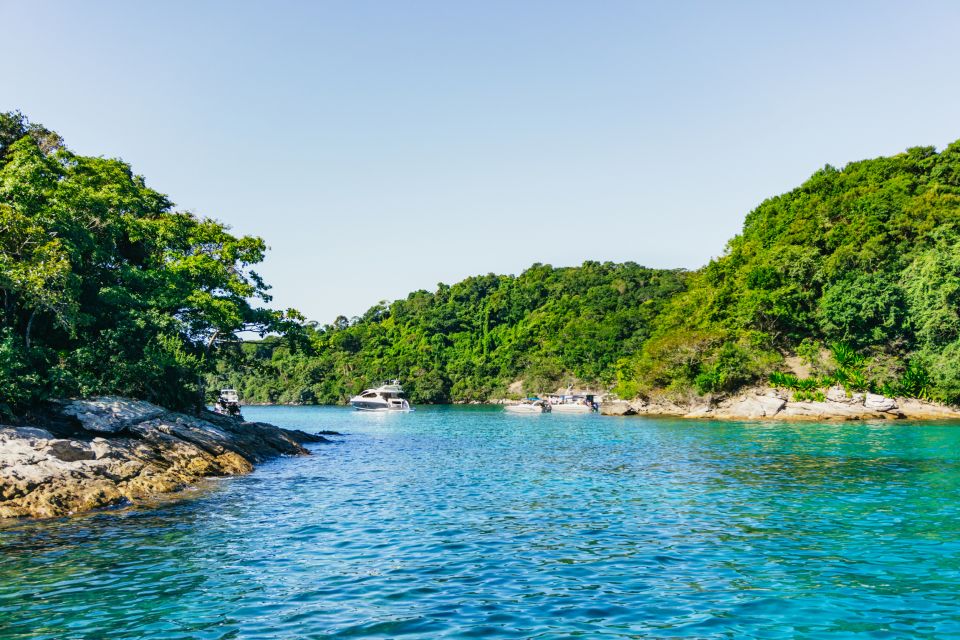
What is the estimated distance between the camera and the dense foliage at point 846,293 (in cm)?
5762

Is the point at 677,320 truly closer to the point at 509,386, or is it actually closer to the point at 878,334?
the point at 878,334

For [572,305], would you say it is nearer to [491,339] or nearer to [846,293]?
[491,339]

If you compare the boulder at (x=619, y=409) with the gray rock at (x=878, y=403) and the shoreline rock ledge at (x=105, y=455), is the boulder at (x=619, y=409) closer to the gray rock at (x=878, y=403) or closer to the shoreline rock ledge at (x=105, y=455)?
the gray rock at (x=878, y=403)

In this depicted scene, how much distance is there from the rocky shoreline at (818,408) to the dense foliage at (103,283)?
159 ft

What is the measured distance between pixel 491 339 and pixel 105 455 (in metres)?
149

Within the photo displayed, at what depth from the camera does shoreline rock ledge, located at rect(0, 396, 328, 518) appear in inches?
737

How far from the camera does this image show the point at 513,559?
13008mm

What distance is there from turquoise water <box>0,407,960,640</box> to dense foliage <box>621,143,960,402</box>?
40835 millimetres

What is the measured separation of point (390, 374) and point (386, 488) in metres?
137

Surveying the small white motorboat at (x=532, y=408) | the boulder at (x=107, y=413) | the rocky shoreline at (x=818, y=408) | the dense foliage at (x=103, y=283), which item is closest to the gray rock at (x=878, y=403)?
the rocky shoreline at (x=818, y=408)

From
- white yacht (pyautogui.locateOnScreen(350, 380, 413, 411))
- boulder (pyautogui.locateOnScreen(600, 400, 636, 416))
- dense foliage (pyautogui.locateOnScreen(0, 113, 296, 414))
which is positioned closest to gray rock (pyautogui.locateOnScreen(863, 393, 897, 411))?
boulder (pyautogui.locateOnScreen(600, 400, 636, 416))

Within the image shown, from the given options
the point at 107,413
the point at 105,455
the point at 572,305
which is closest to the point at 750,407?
the point at 107,413

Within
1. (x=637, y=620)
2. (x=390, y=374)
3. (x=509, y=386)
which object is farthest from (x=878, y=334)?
(x=390, y=374)

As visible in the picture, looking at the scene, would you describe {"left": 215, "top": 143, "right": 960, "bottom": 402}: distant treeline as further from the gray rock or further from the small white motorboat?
the small white motorboat
